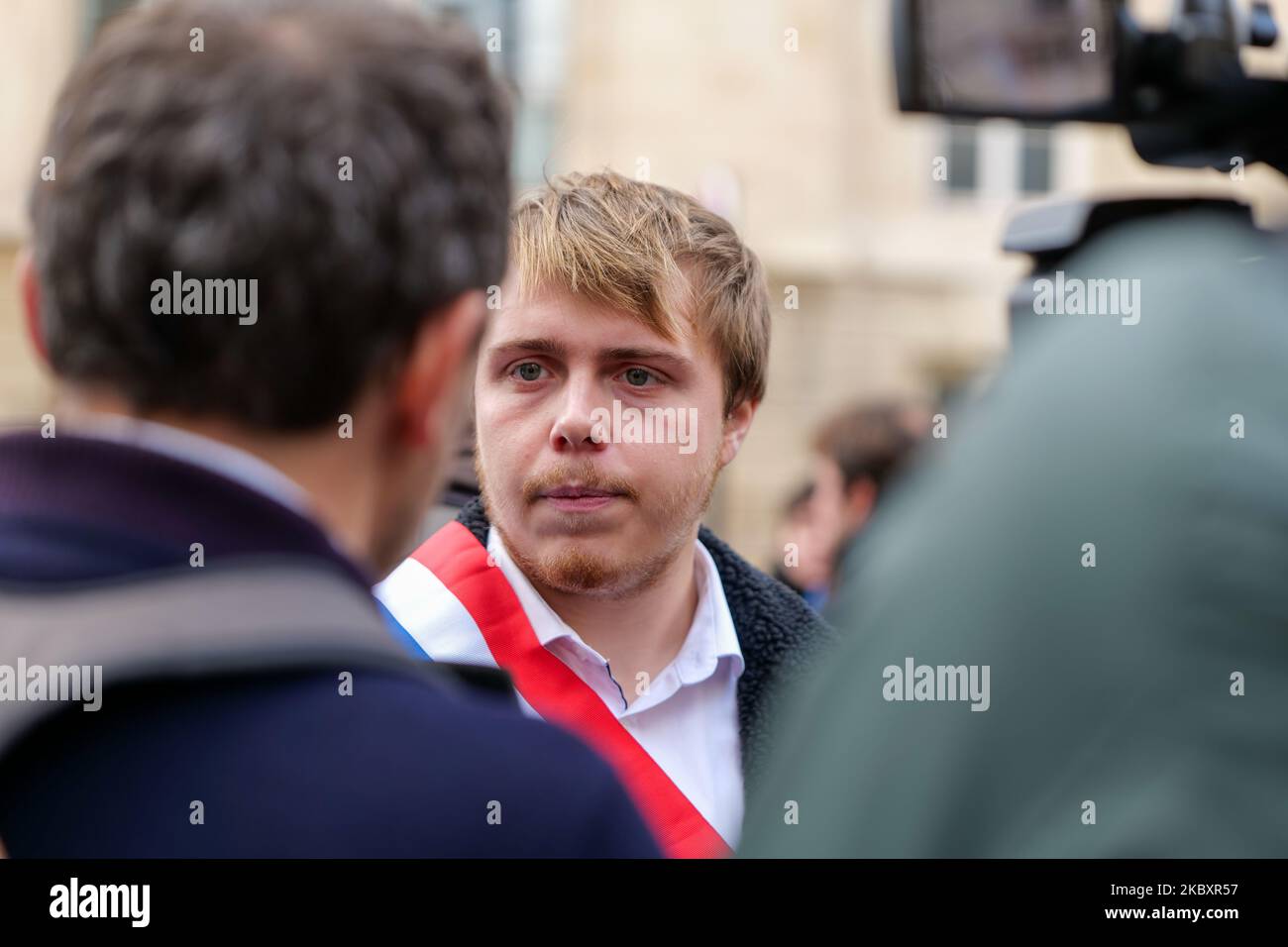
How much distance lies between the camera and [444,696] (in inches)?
39.3

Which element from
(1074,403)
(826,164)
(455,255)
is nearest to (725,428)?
(455,255)

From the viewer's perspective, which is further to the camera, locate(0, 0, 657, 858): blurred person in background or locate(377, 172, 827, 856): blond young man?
locate(377, 172, 827, 856): blond young man

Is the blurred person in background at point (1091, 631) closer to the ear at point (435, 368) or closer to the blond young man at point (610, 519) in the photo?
the ear at point (435, 368)

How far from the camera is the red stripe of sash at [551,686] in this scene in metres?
1.90

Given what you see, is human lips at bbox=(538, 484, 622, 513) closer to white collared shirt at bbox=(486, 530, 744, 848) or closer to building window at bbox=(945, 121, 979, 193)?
white collared shirt at bbox=(486, 530, 744, 848)

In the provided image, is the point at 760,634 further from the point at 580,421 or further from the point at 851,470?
the point at 851,470

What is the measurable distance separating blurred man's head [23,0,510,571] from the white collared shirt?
3.18 feet

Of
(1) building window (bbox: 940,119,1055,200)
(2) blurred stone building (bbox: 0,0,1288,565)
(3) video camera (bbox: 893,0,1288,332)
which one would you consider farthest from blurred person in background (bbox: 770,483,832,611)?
(1) building window (bbox: 940,119,1055,200)

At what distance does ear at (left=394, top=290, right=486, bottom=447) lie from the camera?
1076 millimetres

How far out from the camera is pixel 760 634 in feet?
7.18

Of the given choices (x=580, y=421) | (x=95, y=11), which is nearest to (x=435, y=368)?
(x=580, y=421)

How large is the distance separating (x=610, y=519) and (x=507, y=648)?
21 centimetres

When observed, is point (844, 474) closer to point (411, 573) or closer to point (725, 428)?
point (725, 428)

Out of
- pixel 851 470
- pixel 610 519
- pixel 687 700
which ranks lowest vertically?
pixel 687 700
